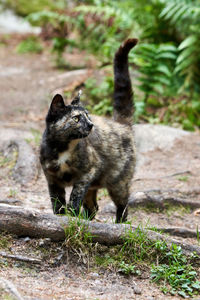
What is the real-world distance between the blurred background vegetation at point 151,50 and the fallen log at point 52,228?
4.89 meters

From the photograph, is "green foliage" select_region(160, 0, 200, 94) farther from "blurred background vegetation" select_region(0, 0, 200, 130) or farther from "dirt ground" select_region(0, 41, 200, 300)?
"dirt ground" select_region(0, 41, 200, 300)

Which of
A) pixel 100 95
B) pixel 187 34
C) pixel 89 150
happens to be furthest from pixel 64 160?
pixel 187 34

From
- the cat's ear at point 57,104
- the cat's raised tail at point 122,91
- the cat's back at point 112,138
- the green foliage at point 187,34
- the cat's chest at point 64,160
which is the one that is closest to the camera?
the cat's ear at point 57,104

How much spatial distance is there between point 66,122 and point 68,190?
2147 millimetres

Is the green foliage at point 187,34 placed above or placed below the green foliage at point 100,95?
above

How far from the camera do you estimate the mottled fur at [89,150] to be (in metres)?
3.73

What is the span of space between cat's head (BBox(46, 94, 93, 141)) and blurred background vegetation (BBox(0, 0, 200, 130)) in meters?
4.33

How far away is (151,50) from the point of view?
820 cm

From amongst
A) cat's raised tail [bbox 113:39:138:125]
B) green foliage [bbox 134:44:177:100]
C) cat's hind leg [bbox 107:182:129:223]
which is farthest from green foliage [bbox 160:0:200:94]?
cat's hind leg [bbox 107:182:129:223]

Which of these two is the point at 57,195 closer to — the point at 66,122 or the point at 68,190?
the point at 66,122

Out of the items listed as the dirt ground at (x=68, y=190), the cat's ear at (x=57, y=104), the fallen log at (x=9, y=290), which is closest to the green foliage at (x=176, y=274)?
the dirt ground at (x=68, y=190)

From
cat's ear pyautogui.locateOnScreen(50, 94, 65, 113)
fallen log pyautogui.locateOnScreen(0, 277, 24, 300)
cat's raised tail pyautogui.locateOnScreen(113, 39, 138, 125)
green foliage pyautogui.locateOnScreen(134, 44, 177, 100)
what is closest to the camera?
fallen log pyautogui.locateOnScreen(0, 277, 24, 300)

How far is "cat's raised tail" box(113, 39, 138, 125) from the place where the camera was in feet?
15.3

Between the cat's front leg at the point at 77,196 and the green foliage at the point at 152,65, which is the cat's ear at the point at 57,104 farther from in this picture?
the green foliage at the point at 152,65
